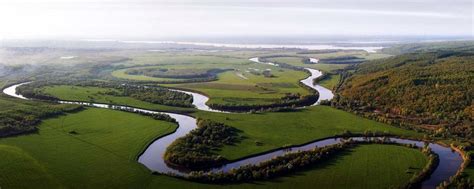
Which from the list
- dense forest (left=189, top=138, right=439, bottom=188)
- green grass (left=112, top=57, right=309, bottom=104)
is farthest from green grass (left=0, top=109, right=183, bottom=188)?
green grass (left=112, top=57, right=309, bottom=104)

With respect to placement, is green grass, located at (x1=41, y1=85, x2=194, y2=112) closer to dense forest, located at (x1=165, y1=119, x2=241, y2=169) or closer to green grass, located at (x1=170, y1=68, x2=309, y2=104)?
green grass, located at (x1=170, y1=68, x2=309, y2=104)

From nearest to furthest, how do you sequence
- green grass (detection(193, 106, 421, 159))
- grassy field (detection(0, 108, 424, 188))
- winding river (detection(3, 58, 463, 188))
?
grassy field (detection(0, 108, 424, 188)) < winding river (detection(3, 58, 463, 188)) < green grass (detection(193, 106, 421, 159))

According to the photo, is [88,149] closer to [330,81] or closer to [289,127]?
[289,127]

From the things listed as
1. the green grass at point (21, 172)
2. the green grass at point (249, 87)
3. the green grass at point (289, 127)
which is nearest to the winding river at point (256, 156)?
the green grass at point (289, 127)

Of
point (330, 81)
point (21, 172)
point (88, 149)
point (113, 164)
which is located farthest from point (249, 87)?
point (21, 172)

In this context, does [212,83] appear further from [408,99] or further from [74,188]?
[74,188]

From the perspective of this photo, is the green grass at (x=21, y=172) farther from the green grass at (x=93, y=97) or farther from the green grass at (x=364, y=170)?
the green grass at (x=93, y=97)
